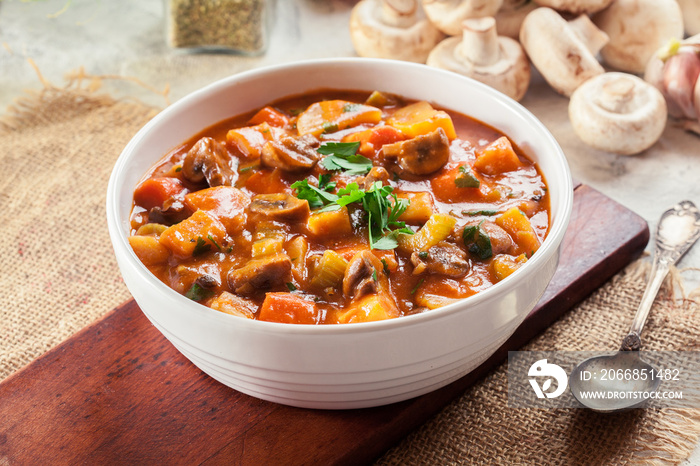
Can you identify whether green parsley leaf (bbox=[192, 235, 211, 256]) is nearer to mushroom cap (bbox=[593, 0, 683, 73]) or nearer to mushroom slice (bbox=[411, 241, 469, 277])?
mushroom slice (bbox=[411, 241, 469, 277])

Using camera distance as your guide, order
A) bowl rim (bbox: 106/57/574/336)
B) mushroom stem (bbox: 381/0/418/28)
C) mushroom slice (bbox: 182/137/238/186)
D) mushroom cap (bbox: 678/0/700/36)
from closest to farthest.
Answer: bowl rim (bbox: 106/57/574/336), mushroom slice (bbox: 182/137/238/186), mushroom stem (bbox: 381/0/418/28), mushroom cap (bbox: 678/0/700/36)

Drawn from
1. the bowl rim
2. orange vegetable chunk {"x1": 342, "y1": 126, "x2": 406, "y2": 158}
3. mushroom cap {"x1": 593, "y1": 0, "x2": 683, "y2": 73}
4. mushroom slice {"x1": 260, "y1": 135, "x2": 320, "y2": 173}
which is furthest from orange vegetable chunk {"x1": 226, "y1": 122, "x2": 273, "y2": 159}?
mushroom cap {"x1": 593, "y1": 0, "x2": 683, "y2": 73}

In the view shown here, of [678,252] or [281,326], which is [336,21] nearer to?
[678,252]

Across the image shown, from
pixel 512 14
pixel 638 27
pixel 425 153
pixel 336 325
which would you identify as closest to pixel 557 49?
pixel 512 14

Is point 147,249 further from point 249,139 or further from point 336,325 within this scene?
point 336,325

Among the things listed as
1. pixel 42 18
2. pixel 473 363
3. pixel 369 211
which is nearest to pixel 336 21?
pixel 42 18

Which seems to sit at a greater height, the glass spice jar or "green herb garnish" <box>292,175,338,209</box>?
"green herb garnish" <box>292,175,338,209</box>
